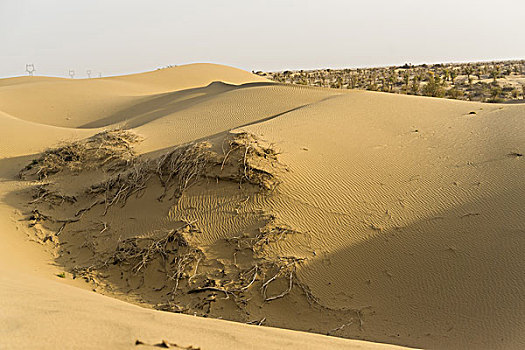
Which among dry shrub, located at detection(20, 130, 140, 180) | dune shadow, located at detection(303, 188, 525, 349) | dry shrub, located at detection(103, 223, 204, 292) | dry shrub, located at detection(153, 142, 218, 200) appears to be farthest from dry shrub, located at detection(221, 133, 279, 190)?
dry shrub, located at detection(20, 130, 140, 180)

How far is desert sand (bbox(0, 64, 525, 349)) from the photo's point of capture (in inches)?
154

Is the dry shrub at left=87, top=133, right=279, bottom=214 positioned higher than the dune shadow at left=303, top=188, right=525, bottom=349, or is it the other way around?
the dry shrub at left=87, top=133, right=279, bottom=214

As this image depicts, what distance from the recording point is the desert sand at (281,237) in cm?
392

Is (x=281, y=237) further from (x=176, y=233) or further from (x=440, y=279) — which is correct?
(x=440, y=279)

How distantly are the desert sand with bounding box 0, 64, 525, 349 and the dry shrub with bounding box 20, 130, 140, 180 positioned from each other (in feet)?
0.13

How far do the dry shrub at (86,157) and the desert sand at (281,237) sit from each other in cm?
4

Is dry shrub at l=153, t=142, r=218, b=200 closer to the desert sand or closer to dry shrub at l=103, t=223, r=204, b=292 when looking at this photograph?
the desert sand

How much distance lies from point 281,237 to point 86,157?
16.9 feet

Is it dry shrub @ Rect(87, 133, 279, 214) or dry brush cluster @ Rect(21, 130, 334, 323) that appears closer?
dry brush cluster @ Rect(21, 130, 334, 323)

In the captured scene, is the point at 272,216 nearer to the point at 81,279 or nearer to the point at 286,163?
the point at 286,163

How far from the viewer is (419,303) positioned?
5133mm

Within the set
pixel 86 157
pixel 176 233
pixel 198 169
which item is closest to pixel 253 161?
pixel 198 169

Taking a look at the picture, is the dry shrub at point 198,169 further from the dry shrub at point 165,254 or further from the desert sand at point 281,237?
the dry shrub at point 165,254

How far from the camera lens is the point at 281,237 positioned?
20.3 ft
